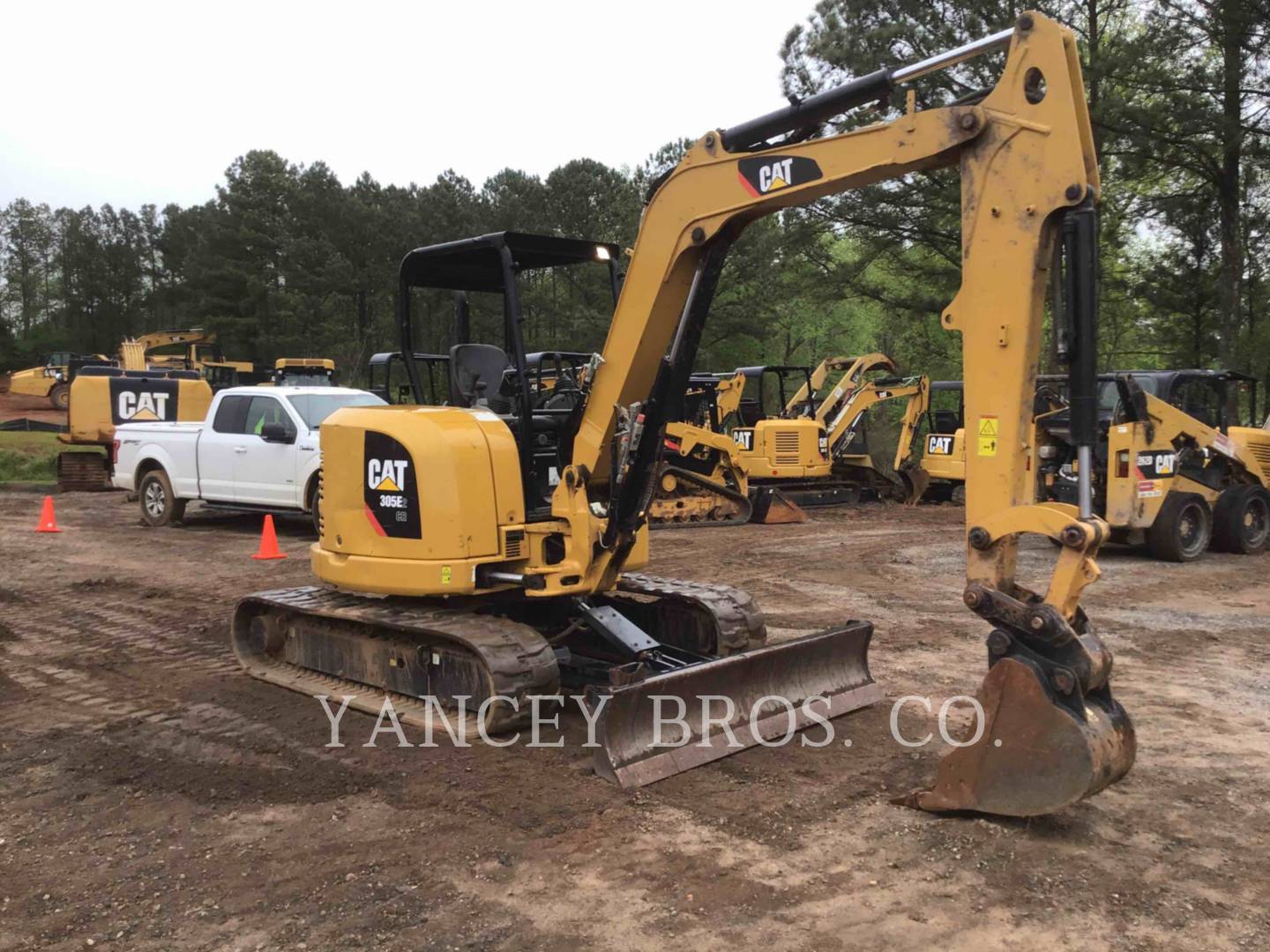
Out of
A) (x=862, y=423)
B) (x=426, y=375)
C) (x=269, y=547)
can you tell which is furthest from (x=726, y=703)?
(x=862, y=423)

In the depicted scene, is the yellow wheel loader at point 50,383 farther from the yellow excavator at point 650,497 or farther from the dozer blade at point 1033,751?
the dozer blade at point 1033,751

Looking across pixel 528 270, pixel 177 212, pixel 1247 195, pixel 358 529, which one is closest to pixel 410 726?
pixel 358 529

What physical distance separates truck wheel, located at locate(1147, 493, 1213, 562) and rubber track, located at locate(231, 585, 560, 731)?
8537 millimetres

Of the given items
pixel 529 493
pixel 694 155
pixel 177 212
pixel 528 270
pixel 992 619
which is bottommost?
pixel 992 619

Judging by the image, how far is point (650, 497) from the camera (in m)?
5.52

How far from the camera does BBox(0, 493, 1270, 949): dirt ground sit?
337cm

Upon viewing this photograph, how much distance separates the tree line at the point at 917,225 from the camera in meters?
16.3

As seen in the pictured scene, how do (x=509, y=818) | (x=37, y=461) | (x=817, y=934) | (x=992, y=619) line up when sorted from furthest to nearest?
(x=37, y=461) → (x=509, y=818) → (x=992, y=619) → (x=817, y=934)

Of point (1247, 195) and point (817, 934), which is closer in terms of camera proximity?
point (817, 934)

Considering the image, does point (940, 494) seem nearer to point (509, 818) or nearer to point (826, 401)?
point (826, 401)

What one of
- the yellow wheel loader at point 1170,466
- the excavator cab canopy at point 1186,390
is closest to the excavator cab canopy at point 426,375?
the yellow wheel loader at point 1170,466

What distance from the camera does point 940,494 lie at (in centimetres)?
1872

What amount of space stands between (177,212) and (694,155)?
64879 mm

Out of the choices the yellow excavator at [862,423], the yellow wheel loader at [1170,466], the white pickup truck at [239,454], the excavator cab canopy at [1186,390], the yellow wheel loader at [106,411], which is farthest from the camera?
the yellow wheel loader at [106,411]
